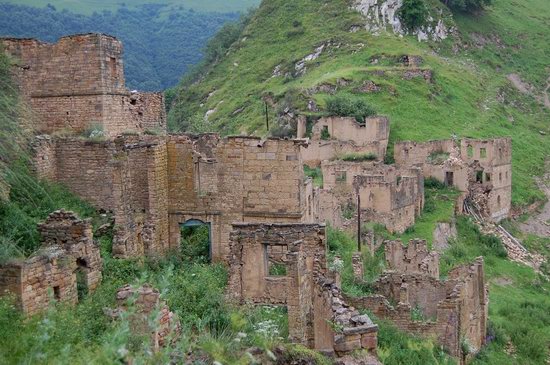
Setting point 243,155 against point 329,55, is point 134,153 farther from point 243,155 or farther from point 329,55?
point 329,55

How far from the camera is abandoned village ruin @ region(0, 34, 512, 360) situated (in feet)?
44.1

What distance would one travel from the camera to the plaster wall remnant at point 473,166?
1711 inches

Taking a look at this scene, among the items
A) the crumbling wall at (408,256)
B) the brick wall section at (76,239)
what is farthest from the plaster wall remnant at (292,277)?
the crumbling wall at (408,256)

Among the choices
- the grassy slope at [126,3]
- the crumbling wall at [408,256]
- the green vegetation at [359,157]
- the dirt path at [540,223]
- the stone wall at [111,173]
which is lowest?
the dirt path at [540,223]

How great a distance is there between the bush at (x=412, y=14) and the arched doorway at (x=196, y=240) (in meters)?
58.9

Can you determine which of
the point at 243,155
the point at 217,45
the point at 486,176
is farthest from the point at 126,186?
the point at 217,45

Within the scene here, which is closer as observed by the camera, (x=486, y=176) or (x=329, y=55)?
(x=486, y=176)

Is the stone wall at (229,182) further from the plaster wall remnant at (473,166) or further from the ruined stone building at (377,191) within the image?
the plaster wall remnant at (473,166)

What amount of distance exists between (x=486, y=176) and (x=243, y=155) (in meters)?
29.5

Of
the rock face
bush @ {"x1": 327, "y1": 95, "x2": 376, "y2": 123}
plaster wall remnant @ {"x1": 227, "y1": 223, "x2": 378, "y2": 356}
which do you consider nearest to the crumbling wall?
plaster wall remnant @ {"x1": 227, "y1": 223, "x2": 378, "y2": 356}

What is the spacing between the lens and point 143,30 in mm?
103438

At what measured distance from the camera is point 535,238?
1727 inches

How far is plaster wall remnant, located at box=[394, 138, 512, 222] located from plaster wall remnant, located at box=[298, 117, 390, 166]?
168cm

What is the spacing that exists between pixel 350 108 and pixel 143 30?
195ft
